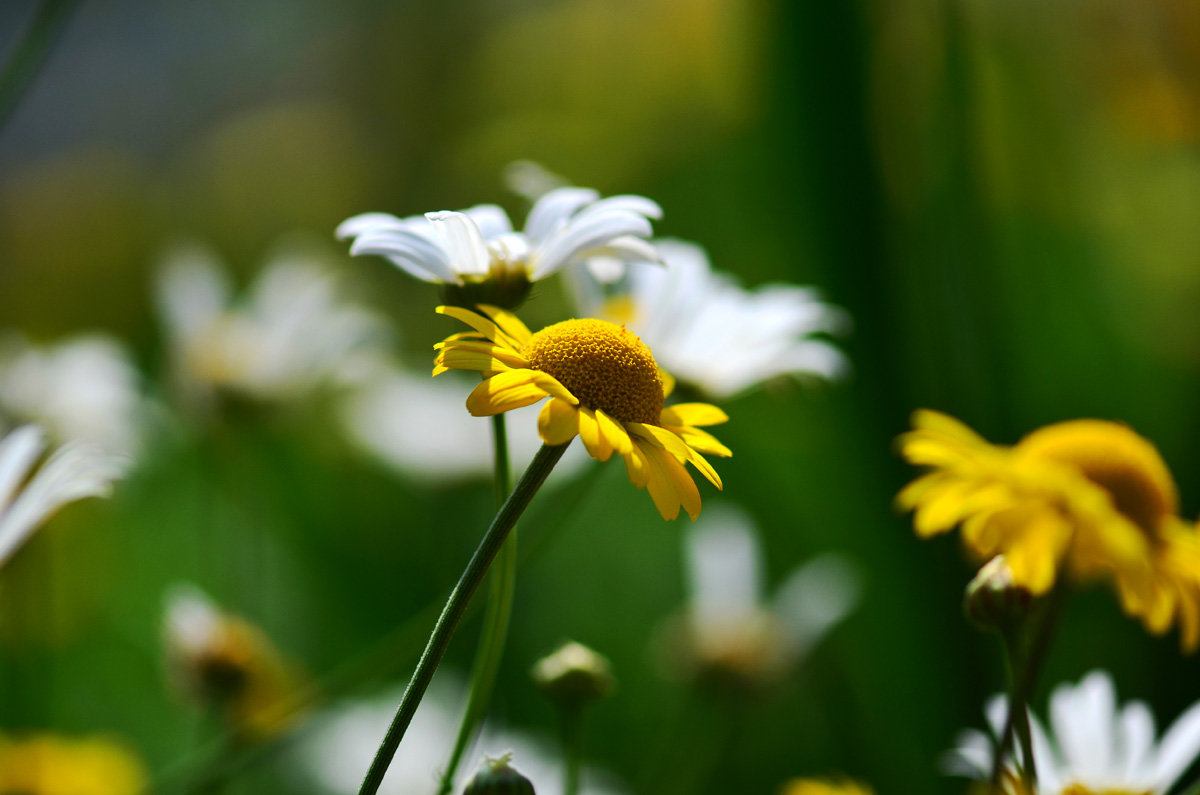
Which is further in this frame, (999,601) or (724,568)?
(724,568)

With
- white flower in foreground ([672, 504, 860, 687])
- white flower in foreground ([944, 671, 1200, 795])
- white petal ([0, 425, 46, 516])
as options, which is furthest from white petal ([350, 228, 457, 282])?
white flower in foreground ([672, 504, 860, 687])

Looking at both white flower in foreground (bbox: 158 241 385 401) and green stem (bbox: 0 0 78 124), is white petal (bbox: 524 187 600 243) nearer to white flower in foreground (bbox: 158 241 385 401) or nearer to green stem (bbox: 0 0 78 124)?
green stem (bbox: 0 0 78 124)

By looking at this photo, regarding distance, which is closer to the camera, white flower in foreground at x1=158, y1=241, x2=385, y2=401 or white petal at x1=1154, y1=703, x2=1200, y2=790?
white petal at x1=1154, y1=703, x2=1200, y2=790

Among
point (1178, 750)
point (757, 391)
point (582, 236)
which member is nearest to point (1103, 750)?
point (1178, 750)

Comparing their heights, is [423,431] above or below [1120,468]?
above

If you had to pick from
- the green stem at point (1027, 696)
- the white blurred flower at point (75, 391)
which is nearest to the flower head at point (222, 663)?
the white blurred flower at point (75, 391)

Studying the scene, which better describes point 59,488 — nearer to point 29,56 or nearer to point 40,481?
point 40,481
